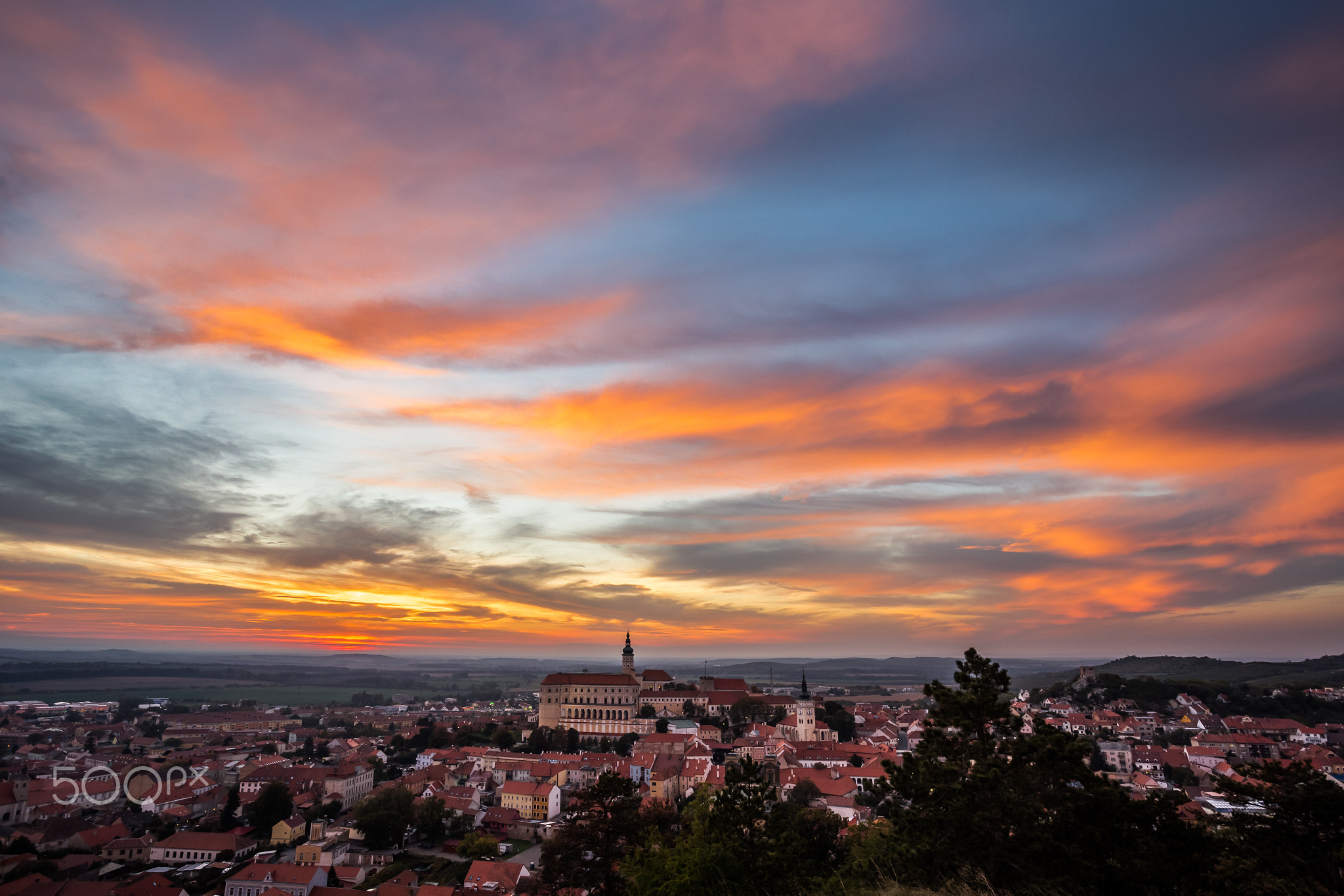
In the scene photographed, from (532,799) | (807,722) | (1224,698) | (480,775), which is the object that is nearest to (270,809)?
(480,775)

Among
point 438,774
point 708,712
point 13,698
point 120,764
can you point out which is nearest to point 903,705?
point 708,712

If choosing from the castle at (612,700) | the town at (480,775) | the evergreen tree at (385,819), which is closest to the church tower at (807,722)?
the town at (480,775)

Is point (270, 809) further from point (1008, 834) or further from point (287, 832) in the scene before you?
point (1008, 834)

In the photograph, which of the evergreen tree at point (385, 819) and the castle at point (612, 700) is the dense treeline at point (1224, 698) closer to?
the castle at point (612, 700)

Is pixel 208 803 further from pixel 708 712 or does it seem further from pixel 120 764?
pixel 708 712

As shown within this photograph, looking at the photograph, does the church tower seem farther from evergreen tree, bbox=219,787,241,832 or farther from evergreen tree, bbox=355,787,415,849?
evergreen tree, bbox=219,787,241,832

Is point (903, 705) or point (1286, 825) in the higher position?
point (1286, 825)

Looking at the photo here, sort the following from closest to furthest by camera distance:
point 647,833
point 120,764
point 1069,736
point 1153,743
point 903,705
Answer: point 1069,736 < point 647,833 < point 1153,743 < point 120,764 < point 903,705

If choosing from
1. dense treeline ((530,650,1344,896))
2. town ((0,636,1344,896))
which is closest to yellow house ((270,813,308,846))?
town ((0,636,1344,896))
